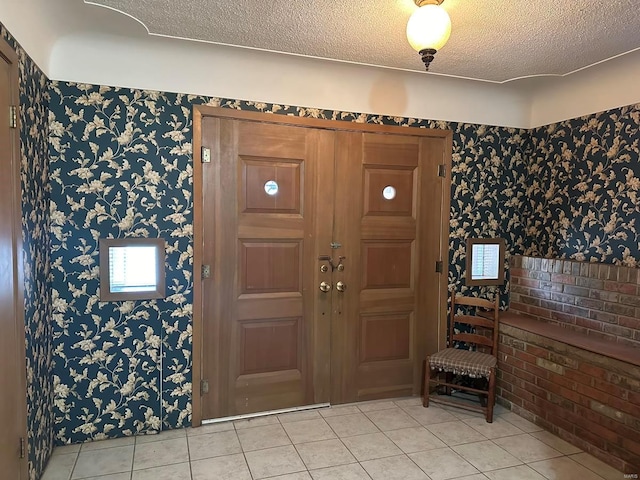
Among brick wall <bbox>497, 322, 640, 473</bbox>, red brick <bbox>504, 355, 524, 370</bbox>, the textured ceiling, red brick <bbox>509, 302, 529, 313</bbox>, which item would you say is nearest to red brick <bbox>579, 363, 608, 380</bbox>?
brick wall <bbox>497, 322, 640, 473</bbox>

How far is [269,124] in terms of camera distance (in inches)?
118

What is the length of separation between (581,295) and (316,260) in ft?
6.35

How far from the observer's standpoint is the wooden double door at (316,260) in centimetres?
295

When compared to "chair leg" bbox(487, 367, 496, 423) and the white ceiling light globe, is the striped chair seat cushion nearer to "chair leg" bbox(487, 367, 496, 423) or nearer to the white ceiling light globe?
"chair leg" bbox(487, 367, 496, 423)

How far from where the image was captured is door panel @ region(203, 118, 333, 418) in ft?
9.64

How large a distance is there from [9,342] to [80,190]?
1077 mm

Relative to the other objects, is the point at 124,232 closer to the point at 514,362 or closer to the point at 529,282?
the point at 514,362

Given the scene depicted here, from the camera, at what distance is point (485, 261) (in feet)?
11.8

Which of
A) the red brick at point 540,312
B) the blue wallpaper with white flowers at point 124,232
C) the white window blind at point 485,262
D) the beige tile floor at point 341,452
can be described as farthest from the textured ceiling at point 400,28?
the beige tile floor at point 341,452

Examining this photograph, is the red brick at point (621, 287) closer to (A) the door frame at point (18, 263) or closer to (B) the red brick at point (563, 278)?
(B) the red brick at point (563, 278)

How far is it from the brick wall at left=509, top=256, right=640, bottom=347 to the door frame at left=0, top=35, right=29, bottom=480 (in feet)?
11.3

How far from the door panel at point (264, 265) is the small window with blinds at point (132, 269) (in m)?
0.32

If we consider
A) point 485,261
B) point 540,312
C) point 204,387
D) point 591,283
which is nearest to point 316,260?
point 204,387

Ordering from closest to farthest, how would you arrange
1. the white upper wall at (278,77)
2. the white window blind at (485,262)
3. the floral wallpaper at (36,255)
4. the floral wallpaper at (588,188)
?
the floral wallpaper at (36,255) < the white upper wall at (278,77) < the floral wallpaper at (588,188) < the white window blind at (485,262)
